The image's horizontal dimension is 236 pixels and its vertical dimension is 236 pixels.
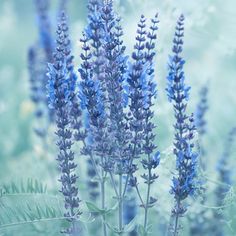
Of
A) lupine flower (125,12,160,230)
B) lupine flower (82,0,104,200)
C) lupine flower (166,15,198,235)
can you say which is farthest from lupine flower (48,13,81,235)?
lupine flower (166,15,198,235)

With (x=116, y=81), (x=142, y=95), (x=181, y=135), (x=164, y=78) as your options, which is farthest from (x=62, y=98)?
(x=164, y=78)

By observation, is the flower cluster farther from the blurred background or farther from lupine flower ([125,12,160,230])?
the blurred background

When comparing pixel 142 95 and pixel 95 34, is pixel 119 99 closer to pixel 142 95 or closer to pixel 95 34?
pixel 142 95

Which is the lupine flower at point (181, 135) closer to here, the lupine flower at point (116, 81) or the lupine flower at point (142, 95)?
the lupine flower at point (142, 95)

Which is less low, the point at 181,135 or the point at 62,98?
the point at 62,98

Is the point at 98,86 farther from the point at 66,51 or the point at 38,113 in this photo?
the point at 38,113

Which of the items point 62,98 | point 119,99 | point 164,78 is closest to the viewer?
point 62,98

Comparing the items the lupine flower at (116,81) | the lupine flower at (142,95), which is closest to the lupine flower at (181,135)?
the lupine flower at (142,95)

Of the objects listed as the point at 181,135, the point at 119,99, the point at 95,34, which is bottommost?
the point at 181,135

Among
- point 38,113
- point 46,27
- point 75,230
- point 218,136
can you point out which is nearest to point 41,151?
point 38,113
